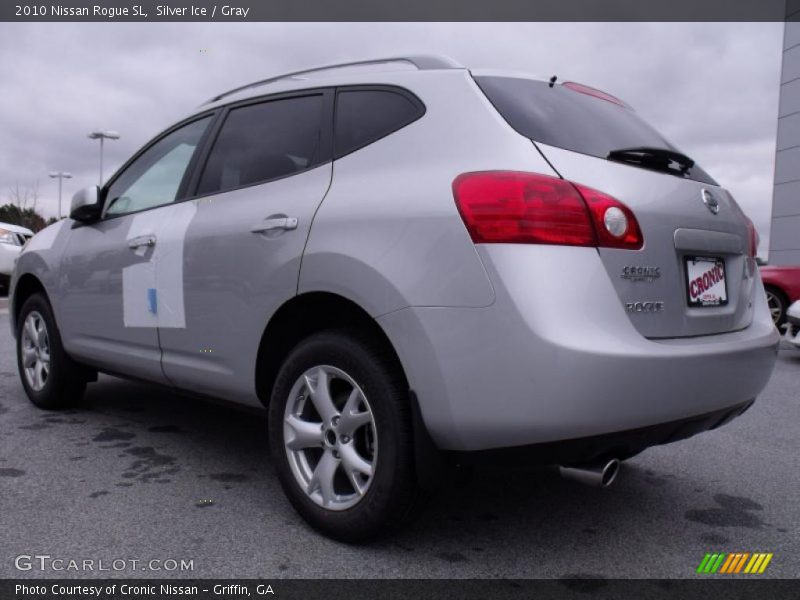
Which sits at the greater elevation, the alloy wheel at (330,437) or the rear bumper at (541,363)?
the rear bumper at (541,363)

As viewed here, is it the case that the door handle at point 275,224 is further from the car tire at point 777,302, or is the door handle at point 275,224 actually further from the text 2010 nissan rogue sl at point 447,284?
the car tire at point 777,302

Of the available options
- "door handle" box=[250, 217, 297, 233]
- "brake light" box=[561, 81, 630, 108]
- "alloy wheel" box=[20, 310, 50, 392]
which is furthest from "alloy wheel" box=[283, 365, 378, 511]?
"alloy wheel" box=[20, 310, 50, 392]

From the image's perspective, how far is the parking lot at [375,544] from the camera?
8.07 ft

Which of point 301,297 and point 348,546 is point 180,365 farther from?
point 348,546

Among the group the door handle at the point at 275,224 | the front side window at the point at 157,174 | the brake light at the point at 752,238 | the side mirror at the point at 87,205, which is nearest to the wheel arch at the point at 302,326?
the door handle at the point at 275,224

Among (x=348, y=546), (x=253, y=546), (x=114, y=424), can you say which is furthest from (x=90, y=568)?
(x=114, y=424)

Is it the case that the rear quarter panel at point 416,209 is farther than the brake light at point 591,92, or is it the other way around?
the brake light at point 591,92

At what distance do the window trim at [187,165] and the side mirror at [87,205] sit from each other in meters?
0.04

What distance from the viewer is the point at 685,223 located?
8.09ft

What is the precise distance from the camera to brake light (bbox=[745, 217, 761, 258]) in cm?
292

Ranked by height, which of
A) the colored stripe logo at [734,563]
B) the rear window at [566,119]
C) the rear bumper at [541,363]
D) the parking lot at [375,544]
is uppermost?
the rear window at [566,119]

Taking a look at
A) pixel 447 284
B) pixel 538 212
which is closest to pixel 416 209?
pixel 447 284

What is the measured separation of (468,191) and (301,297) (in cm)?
78

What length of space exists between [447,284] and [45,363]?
3401 mm
